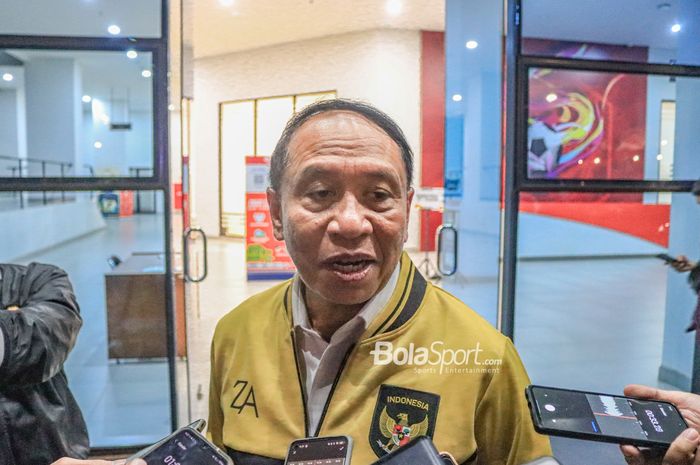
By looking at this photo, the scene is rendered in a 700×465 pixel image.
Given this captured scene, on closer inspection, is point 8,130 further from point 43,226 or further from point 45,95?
point 45,95

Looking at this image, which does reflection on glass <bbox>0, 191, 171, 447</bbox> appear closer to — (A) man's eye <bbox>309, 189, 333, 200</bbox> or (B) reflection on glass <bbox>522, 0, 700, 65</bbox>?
(A) man's eye <bbox>309, 189, 333, 200</bbox>

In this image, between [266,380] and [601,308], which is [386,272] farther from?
[601,308]

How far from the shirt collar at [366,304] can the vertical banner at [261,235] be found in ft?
0.18

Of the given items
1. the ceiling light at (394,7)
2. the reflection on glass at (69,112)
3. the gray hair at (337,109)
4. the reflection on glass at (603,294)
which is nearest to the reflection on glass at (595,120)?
the reflection on glass at (603,294)

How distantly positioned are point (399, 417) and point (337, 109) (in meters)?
0.52

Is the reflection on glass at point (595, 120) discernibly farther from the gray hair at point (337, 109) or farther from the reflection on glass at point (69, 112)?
the gray hair at point (337, 109)

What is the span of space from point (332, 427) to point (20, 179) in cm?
175

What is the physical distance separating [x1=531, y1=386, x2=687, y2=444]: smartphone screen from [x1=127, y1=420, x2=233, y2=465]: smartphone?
44 centimetres

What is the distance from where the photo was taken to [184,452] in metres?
0.70

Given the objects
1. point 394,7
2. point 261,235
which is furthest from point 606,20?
point 261,235

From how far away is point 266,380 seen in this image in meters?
0.94

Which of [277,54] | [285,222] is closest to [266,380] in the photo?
[285,222]

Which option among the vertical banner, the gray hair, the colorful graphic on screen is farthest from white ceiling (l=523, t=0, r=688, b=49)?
the gray hair

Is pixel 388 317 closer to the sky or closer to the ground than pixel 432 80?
closer to the ground
